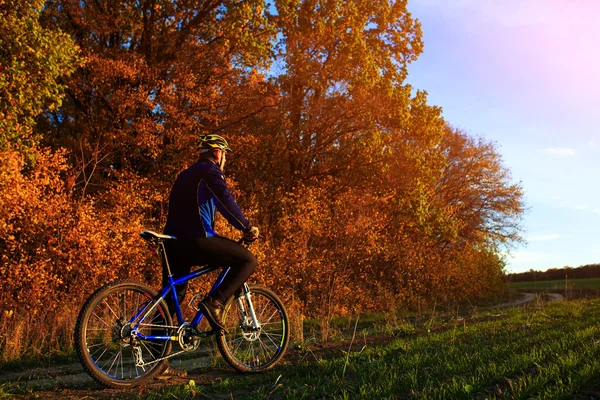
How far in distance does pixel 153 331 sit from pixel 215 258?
0.91 metres

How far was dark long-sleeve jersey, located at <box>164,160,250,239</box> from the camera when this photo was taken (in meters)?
4.75

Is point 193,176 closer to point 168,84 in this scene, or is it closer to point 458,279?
point 168,84

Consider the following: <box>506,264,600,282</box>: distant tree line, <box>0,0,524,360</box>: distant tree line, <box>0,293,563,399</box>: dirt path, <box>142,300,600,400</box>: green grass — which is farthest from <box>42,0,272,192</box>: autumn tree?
<box>506,264,600,282</box>: distant tree line

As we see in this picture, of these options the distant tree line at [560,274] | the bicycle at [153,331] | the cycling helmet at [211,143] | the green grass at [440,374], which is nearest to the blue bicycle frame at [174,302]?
the bicycle at [153,331]

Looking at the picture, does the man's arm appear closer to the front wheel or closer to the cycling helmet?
the cycling helmet

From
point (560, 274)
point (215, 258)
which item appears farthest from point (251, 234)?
point (560, 274)

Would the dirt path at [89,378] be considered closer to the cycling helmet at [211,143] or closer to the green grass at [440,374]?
the green grass at [440,374]

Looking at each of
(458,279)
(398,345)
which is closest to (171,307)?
(398,345)

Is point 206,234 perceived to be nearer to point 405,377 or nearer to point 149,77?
point 405,377

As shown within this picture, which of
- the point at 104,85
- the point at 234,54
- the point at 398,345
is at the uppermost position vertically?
the point at 234,54

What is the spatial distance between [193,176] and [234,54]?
43.5ft

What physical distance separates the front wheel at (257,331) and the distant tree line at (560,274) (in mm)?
53186

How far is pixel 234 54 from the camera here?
1708 cm

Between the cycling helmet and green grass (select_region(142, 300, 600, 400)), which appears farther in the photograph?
the cycling helmet
